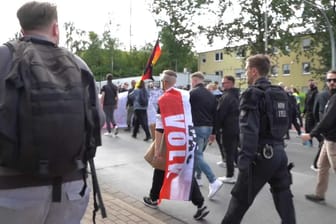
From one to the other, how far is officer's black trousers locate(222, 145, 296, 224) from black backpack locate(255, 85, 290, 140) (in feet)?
0.49

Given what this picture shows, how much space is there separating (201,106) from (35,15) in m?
5.02

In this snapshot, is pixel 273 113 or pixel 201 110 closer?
pixel 273 113

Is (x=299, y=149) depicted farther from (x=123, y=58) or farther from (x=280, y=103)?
(x=123, y=58)

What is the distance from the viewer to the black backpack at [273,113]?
3904mm

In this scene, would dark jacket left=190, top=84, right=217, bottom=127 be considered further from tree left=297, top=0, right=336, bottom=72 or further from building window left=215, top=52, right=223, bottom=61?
building window left=215, top=52, right=223, bottom=61

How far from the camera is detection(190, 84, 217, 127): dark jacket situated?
6949mm

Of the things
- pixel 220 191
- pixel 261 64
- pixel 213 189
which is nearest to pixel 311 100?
pixel 220 191

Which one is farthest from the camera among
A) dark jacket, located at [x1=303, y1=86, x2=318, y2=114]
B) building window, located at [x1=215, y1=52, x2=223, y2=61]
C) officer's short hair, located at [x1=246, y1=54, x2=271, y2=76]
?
building window, located at [x1=215, y1=52, x2=223, y2=61]

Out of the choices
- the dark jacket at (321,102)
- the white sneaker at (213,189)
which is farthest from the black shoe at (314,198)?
the dark jacket at (321,102)

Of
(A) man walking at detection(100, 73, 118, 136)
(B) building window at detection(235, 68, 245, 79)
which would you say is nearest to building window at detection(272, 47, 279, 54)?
(B) building window at detection(235, 68, 245, 79)

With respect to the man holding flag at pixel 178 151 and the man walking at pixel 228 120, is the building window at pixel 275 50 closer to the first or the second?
the man walking at pixel 228 120

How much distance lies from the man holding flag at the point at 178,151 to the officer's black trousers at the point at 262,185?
1.27 m

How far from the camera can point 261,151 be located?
3.90 metres

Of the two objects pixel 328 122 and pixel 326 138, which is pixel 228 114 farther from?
pixel 328 122
